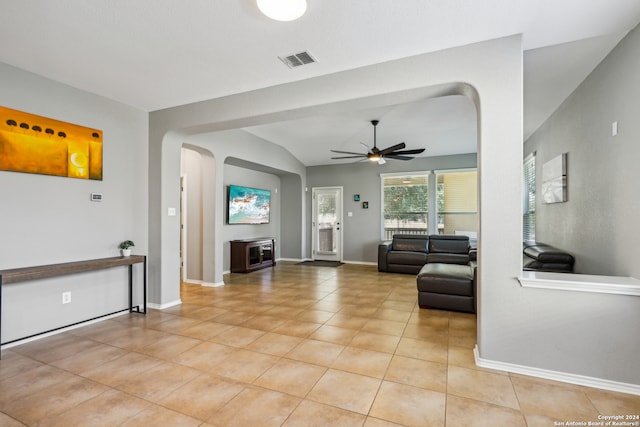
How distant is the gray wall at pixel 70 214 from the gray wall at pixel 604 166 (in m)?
5.15

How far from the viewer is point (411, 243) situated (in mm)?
7055

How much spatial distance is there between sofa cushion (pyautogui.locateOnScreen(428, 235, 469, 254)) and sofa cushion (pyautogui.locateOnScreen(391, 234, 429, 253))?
6.5 inches

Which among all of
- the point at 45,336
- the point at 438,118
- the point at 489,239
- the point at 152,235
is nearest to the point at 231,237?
the point at 152,235

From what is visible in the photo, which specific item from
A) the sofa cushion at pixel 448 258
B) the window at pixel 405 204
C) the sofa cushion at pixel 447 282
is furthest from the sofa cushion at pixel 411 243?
the sofa cushion at pixel 447 282

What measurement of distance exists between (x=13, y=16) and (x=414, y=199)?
726cm

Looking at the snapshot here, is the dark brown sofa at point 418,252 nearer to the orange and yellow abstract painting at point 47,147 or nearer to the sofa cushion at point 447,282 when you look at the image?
the sofa cushion at point 447,282

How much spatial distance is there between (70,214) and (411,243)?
609cm

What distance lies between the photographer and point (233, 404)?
203 cm

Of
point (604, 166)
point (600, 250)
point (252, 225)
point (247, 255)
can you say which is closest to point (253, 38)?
point (604, 166)

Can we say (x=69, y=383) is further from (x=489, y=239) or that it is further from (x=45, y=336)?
(x=489, y=239)

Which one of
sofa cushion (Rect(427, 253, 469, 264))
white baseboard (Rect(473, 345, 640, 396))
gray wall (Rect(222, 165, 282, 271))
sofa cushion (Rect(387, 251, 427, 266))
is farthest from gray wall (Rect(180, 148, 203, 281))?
white baseboard (Rect(473, 345, 640, 396))

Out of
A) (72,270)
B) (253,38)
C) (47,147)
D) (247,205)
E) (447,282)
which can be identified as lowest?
(447,282)

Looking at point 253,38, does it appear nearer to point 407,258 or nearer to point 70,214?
point 70,214

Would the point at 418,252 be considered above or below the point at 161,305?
above
